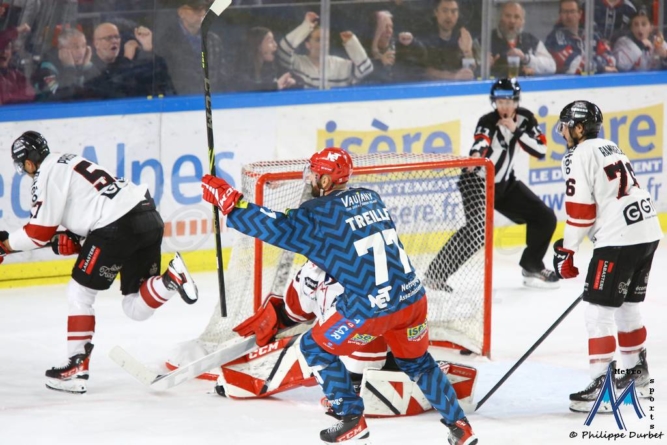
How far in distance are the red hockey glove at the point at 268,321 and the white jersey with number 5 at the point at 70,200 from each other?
0.70 m

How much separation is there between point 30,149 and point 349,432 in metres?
1.80

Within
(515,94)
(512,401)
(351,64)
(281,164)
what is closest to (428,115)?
(351,64)

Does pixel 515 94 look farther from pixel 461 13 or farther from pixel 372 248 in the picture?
pixel 372 248

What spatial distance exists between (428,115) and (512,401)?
3.15 m

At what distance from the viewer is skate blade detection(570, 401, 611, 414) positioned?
15.5 feet

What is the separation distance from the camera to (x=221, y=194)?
4.15 m

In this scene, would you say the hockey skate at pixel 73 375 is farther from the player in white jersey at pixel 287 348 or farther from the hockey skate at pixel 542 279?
the hockey skate at pixel 542 279

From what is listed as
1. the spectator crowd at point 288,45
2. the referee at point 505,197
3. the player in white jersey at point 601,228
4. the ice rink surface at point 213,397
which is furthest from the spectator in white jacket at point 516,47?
the player in white jersey at point 601,228

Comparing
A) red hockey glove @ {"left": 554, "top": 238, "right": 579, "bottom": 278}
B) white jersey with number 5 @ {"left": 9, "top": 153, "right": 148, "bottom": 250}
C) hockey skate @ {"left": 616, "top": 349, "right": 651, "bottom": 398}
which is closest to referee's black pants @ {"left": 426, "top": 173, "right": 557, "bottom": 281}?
red hockey glove @ {"left": 554, "top": 238, "right": 579, "bottom": 278}

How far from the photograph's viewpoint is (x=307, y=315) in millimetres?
4887

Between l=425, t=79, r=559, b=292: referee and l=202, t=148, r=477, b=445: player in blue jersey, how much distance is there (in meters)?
1.81

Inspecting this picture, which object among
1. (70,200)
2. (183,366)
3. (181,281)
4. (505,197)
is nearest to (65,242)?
(70,200)

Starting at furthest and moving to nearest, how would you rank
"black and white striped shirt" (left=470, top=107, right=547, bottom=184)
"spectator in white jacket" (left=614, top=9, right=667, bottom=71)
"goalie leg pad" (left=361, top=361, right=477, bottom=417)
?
"spectator in white jacket" (left=614, top=9, right=667, bottom=71) < "black and white striped shirt" (left=470, top=107, right=547, bottom=184) < "goalie leg pad" (left=361, top=361, right=477, bottom=417)

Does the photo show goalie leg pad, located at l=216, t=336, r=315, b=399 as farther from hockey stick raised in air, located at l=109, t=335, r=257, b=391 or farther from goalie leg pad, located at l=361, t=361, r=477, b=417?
goalie leg pad, located at l=361, t=361, r=477, b=417
